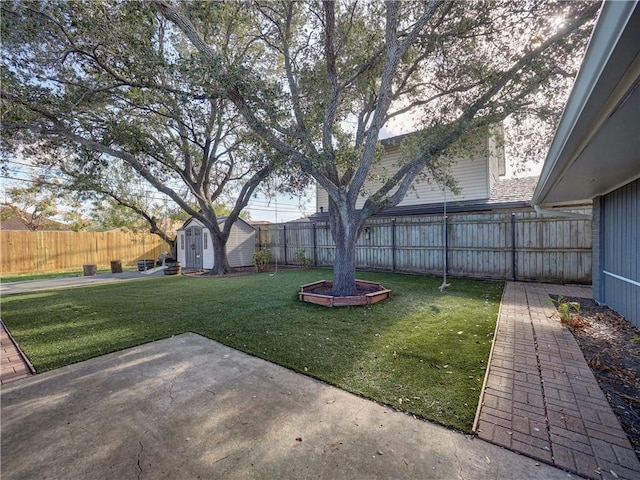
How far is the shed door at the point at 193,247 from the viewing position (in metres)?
13.9

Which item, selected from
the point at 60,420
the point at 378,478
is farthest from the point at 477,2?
the point at 60,420

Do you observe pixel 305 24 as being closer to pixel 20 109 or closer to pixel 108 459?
pixel 20 109

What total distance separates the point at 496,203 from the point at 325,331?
8447 millimetres

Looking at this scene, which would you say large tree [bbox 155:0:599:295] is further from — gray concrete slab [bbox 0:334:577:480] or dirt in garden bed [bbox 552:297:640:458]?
gray concrete slab [bbox 0:334:577:480]

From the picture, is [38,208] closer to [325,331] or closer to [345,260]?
[345,260]

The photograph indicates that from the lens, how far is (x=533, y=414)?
2201 millimetres

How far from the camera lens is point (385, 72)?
17.6 feet

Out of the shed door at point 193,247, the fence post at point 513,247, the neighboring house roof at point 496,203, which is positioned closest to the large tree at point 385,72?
the fence post at point 513,247

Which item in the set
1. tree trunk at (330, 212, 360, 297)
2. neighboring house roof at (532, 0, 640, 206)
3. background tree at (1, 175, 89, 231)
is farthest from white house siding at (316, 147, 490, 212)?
background tree at (1, 175, 89, 231)

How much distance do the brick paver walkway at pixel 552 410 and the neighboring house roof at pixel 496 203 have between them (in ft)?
20.7

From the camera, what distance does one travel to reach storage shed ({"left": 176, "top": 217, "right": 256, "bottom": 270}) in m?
13.5

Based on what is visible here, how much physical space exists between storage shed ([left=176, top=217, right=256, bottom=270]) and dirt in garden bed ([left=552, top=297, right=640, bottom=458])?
39.9 feet

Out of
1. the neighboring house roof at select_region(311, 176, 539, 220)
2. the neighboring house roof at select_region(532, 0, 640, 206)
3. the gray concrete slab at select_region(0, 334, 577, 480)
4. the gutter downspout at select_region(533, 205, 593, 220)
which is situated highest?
the neighboring house roof at select_region(311, 176, 539, 220)

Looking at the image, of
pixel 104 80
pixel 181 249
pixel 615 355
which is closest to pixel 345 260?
pixel 615 355
